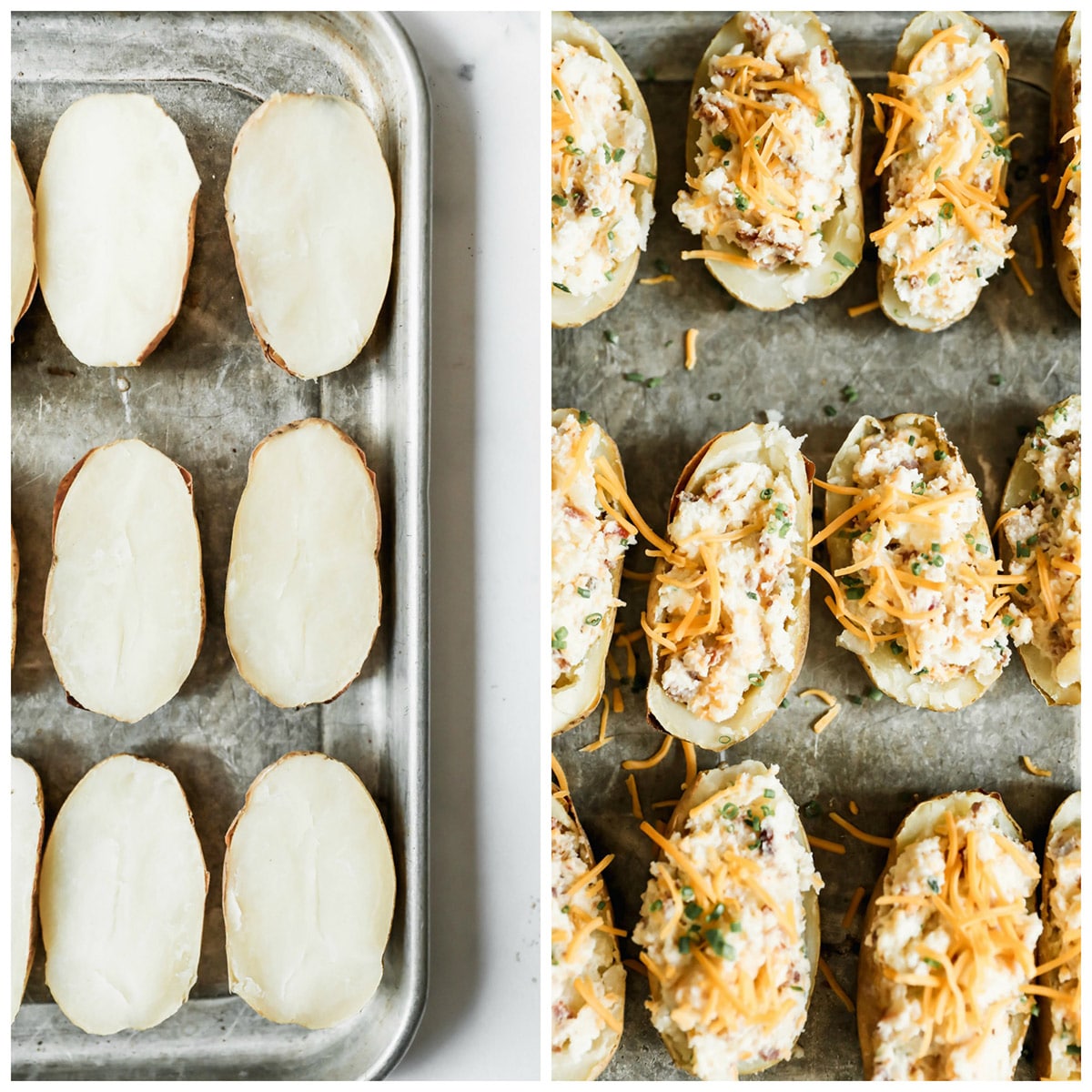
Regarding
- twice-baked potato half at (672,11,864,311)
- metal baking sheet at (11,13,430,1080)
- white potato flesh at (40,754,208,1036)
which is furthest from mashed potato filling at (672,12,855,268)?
white potato flesh at (40,754,208,1036)

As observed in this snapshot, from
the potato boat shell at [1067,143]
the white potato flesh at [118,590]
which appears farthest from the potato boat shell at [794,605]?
the white potato flesh at [118,590]

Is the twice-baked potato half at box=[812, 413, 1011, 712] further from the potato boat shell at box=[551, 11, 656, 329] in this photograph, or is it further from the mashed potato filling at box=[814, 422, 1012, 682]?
the potato boat shell at box=[551, 11, 656, 329]

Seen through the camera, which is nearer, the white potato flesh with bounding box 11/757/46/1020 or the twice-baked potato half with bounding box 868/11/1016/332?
the white potato flesh with bounding box 11/757/46/1020

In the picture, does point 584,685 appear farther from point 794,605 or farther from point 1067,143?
point 1067,143

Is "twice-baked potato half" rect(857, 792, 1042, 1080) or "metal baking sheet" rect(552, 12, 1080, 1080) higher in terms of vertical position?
"metal baking sheet" rect(552, 12, 1080, 1080)

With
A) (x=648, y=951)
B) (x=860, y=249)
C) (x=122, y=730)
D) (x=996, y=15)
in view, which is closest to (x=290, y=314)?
(x=122, y=730)

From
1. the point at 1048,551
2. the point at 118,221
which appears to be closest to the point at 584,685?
the point at 1048,551
